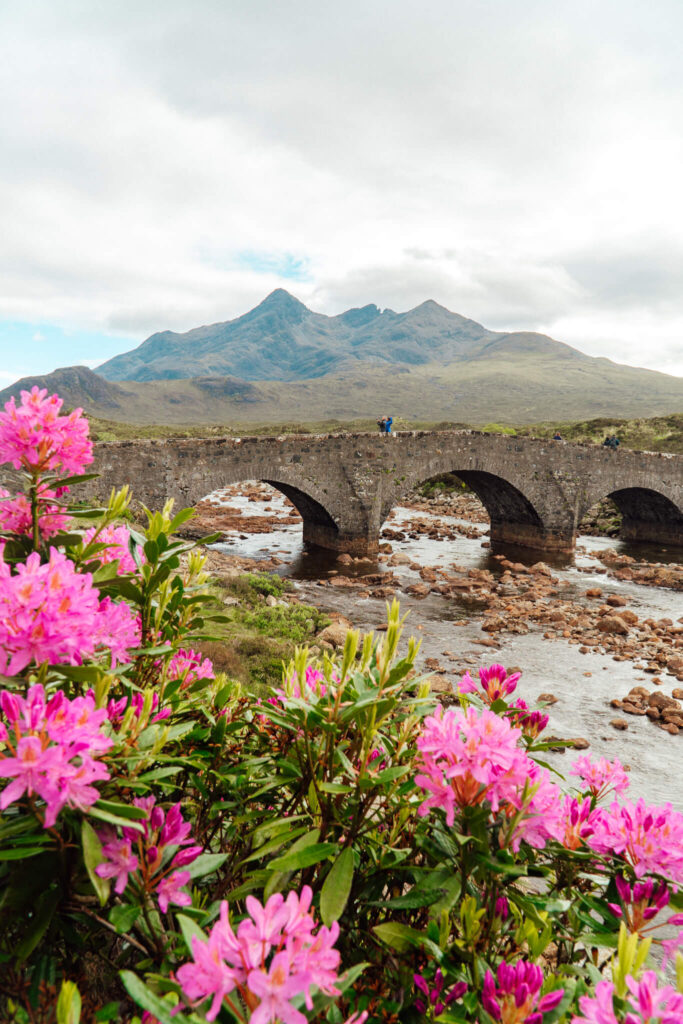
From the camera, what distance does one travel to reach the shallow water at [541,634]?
26.3ft

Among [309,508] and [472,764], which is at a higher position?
[472,764]

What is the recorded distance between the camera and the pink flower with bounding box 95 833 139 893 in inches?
46.1

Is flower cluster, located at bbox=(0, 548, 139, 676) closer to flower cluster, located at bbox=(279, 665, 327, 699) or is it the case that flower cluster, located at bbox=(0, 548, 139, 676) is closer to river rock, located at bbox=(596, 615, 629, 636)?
flower cluster, located at bbox=(279, 665, 327, 699)

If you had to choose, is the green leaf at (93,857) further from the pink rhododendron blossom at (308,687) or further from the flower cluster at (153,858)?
the pink rhododendron blossom at (308,687)

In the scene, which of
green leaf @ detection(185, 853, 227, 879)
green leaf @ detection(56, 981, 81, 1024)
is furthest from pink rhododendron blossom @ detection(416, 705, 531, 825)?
green leaf @ detection(56, 981, 81, 1024)

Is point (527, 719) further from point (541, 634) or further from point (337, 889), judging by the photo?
point (541, 634)

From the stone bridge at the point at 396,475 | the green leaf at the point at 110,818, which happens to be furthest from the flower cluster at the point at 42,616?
the stone bridge at the point at 396,475

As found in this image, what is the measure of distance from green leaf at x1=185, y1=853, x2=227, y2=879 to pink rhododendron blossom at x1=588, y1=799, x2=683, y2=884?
90 centimetres

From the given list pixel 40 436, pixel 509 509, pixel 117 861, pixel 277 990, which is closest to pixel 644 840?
pixel 277 990

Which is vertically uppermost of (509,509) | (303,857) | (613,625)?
(303,857)

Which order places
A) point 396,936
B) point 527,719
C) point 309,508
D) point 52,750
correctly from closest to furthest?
1. point 52,750
2. point 396,936
3. point 527,719
4. point 309,508

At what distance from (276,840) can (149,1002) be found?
1.39ft

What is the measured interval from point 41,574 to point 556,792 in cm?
129

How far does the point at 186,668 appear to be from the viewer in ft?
6.55
